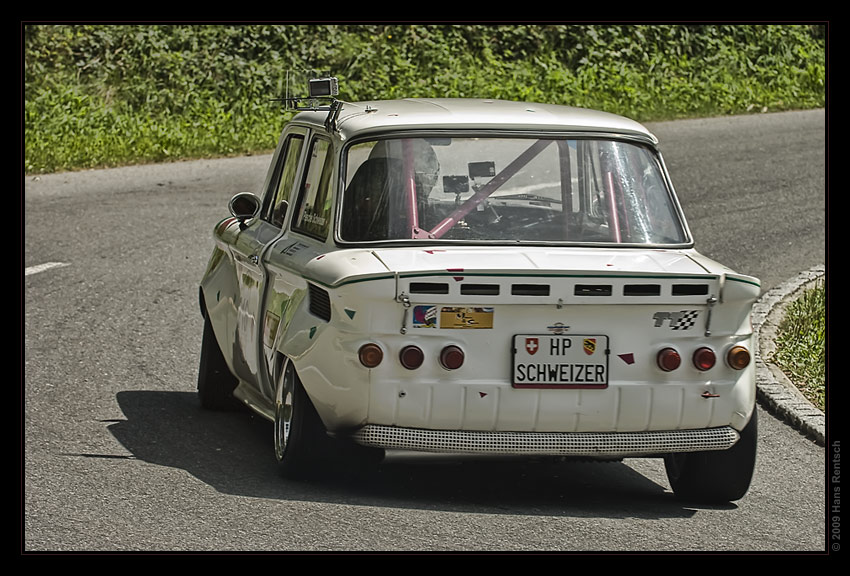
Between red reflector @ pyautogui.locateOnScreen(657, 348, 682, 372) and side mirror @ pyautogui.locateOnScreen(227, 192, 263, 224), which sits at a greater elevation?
side mirror @ pyautogui.locateOnScreen(227, 192, 263, 224)

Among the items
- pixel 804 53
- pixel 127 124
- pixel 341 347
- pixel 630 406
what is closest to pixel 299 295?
pixel 341 347

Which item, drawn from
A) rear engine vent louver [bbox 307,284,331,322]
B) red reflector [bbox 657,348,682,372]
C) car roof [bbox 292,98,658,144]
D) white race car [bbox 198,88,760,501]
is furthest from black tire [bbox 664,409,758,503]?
rear engine vent louver [bbox 307,284,331,322]

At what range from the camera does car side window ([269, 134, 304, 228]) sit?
299 inches

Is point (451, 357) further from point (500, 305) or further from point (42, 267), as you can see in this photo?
point (42, 267)

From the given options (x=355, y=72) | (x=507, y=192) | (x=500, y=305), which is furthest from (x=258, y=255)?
(x=355, y=72)

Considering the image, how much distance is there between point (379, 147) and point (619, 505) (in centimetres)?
202

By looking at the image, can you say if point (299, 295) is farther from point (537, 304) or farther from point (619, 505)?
point (619, 505)

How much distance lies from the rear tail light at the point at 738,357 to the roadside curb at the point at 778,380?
2.00 meters

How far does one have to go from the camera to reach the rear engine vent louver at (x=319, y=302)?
6.15m

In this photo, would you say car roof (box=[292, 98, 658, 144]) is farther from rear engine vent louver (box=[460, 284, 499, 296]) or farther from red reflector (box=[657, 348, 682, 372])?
red reflector (box=[657, 348, 682, 372])

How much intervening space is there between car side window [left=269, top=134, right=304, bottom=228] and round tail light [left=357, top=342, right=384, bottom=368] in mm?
1697

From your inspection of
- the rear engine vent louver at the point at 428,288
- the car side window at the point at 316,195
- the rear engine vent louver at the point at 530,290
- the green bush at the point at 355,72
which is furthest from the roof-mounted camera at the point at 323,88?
the green bush at the point at 355,72

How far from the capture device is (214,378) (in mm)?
8336

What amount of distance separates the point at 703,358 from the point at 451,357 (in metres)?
1.11
